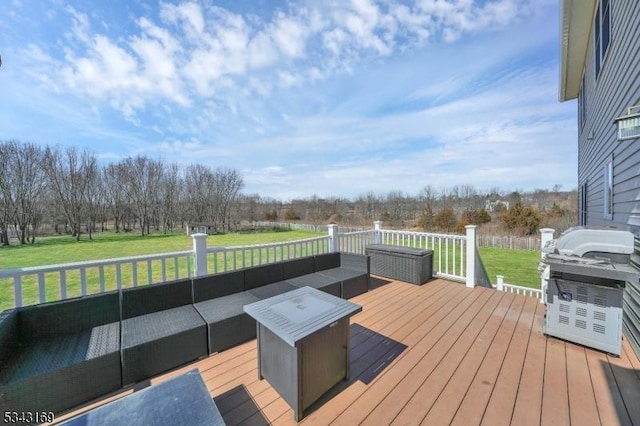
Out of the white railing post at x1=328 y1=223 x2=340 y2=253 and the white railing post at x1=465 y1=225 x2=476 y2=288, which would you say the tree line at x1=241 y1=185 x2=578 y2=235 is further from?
the white railing post at x1=328 y1=223 x2=340 y2=253

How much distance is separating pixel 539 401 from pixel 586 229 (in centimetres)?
180

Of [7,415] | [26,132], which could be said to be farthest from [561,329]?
[26,132]

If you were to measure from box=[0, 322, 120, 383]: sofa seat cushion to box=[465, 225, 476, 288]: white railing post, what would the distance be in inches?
192

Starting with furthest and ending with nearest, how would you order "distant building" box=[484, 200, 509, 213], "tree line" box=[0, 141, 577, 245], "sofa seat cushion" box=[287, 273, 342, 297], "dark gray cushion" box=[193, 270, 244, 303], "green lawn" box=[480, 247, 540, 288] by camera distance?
"distant building" box=[484, 200, 509, 213]
"tree line" box=[0, 141, 577, 245]
"green lawn" box=[480, 247, 540, 288]
"sofa seat cushion" box=[287, 273, 342, 297]
"dark gray cushion" box=[193, 270, 244, 303]

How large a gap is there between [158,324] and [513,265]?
42.6ft

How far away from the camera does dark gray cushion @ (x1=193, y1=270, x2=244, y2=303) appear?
290 cm

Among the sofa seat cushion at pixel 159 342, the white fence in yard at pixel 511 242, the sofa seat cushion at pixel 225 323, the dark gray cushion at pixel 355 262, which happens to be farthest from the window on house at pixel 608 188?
the white fence in yard at pixel 511 242

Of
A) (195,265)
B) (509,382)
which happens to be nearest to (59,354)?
(195,265)

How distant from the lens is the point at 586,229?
2.56 meters

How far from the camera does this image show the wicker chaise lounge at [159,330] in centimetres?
201

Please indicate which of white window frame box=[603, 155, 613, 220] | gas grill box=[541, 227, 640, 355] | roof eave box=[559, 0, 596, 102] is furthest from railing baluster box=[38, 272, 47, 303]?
roof eave box=[559, 0, 596, 102]

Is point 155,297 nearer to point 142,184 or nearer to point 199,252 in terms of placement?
point 199,252

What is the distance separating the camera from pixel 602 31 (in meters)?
4.18

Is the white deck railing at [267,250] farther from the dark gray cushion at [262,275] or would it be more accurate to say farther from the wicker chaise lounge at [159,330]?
the wicker chaise lounge at [159,330]
